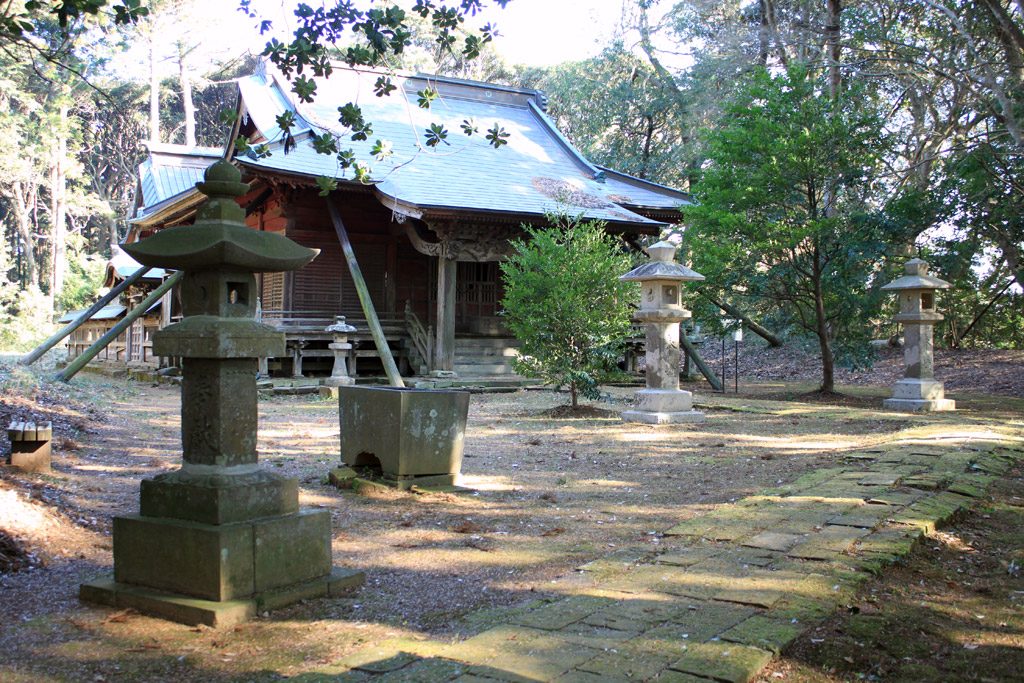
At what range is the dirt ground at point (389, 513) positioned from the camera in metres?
3.42

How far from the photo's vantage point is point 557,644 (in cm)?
323

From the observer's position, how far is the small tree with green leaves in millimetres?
11586

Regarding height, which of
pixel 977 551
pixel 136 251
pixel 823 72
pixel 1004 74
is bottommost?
pixel 977 551

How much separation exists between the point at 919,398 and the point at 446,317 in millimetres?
8488

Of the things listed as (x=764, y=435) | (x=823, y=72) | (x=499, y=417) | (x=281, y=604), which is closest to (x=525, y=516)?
(x=281, y=604)

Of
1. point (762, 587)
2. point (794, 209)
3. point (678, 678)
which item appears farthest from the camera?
point (794, 209)

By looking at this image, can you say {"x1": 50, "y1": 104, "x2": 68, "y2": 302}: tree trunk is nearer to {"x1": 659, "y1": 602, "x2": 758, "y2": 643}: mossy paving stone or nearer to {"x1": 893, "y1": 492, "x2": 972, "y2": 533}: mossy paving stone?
{"x1": 893, "y1": 492, "x2": 972, "y2": 533}: mossy paving stone

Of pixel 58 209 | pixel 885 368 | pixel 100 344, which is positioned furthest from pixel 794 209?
pixel 58 209

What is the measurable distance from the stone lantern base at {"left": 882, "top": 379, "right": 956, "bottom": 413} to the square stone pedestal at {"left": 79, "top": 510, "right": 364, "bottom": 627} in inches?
449

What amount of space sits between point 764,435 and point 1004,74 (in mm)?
8735

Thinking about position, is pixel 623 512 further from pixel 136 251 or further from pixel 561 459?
pixel 136 251

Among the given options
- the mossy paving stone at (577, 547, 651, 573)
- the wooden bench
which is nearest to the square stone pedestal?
the mossy paving stone at (577, 547, 651, 573)

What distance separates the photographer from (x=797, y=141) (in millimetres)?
13641

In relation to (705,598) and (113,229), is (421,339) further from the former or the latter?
(113,229)
